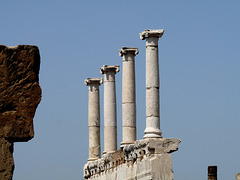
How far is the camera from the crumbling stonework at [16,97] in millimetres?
7676

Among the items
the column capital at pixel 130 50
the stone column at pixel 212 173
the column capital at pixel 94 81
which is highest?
the column capital at pixel 130 50

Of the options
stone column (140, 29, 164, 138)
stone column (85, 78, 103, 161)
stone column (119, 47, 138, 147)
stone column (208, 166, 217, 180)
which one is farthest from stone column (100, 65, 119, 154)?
stone column (140, 29, 164, 138)

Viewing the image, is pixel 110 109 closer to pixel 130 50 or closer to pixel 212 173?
pixel 130 50

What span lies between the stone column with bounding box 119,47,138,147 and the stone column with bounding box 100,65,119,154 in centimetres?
334

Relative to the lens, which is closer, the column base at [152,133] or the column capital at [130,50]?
the column base at [152,133]

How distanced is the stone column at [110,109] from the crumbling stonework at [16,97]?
27000mm

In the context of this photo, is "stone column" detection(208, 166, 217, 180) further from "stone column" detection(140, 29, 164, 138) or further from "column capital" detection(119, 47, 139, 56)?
"column capital" detection(119, 47, 139, 56)

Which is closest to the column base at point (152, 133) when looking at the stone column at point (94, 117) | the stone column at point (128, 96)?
the stone column at point (128, 96)

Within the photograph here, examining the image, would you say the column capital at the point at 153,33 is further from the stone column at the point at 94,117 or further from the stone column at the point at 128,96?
the stone column at the point at 94,117

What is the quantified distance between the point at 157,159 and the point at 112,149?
9345 mm

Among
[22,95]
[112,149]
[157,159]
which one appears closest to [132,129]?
[112,149]

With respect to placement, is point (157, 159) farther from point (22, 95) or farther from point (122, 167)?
point (22, 95)

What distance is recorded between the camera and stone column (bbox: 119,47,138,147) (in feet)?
103

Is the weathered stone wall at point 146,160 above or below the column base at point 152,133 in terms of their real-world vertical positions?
below
